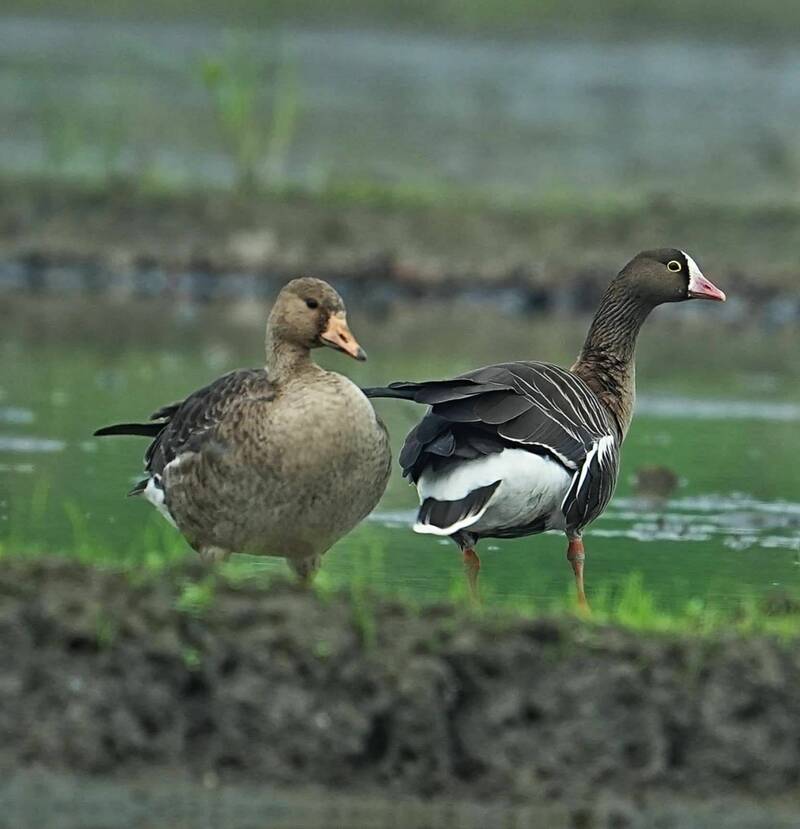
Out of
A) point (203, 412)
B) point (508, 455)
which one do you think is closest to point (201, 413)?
point (203, 412)

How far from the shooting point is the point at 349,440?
8414 mm

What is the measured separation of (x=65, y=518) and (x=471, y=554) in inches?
100

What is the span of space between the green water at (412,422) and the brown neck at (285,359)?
77 centimetres

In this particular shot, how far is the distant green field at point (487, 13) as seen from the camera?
126ft

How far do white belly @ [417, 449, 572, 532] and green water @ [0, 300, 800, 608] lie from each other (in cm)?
33

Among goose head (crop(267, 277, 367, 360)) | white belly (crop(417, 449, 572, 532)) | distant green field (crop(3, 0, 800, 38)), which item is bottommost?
white belly (crop(417, 449, 572, 532))

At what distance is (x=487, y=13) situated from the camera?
1539 inches

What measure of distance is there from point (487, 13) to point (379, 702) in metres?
33.0

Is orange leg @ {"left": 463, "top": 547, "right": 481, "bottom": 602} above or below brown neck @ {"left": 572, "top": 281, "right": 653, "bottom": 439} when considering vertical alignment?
below

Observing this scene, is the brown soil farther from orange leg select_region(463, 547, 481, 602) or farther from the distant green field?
orange leg select_region(463, 547, 481, 602)

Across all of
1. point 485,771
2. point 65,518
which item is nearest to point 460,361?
point 65,518

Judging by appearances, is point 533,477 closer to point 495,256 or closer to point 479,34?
point 495,256

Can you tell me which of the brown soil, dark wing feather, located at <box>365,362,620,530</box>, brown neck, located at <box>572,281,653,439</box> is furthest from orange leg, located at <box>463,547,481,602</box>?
the brown soil

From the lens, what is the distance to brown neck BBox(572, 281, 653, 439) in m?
10.5
